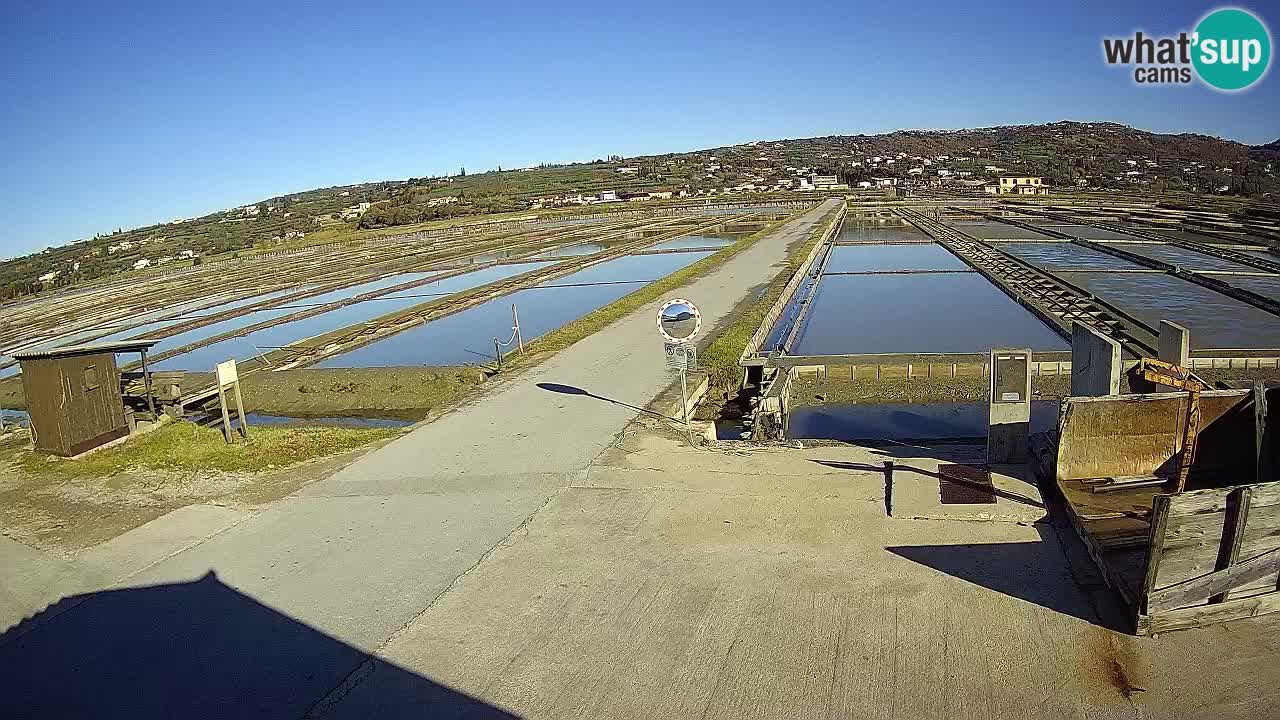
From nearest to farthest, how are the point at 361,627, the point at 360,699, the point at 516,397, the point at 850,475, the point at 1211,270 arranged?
the point at 360,699 < the point at 361,627 < the point at 850,475 < the point at 516,397 < the point at 1211,270

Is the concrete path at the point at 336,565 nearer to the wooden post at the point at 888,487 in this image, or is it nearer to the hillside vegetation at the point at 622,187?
the wooden post at the point at 888,487

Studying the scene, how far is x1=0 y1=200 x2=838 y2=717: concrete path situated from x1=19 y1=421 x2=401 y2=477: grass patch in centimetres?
96

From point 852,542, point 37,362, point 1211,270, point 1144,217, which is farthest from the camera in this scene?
point 1144,217

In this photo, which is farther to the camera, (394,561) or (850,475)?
(850,475)

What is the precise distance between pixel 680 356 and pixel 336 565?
489 centimetres

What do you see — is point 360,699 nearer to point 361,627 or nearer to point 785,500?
point 361,627

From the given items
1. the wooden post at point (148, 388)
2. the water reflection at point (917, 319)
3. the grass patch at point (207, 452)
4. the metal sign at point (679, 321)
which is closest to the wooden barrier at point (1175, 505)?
the metal sign at point (679, 321)

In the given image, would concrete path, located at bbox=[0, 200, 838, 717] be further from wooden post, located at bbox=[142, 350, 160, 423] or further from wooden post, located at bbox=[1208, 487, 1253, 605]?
wooden post, located at bbox=[1208, 487, 1253, 605]

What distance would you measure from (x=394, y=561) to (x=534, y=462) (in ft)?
8.37

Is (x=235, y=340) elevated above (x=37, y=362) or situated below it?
below

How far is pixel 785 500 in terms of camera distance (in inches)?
297

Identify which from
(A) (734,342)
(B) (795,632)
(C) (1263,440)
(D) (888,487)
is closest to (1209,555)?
(C) (1263,440)

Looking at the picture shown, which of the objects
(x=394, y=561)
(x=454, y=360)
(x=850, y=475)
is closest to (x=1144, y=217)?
(x=454, y=360)

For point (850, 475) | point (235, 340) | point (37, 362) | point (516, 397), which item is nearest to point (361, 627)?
point (850, 475)
